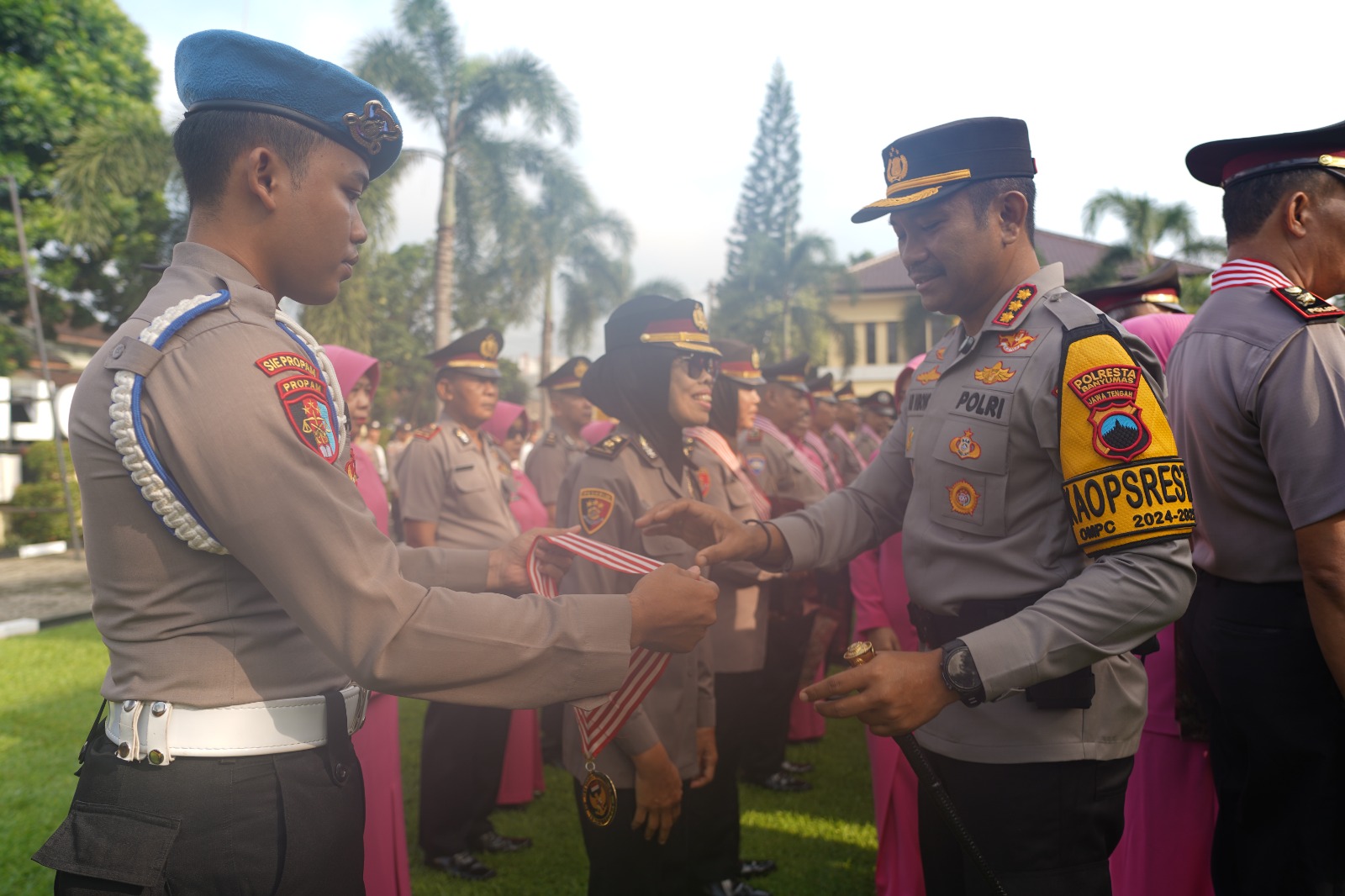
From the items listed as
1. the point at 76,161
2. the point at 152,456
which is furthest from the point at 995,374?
the point at 76,161

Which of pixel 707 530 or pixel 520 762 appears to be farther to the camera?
pixel 520 762

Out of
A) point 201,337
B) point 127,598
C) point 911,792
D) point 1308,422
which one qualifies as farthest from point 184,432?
point 911,792

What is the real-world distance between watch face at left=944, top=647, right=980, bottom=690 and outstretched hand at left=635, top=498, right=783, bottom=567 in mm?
798

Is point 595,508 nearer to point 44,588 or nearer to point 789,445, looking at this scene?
point 789,445

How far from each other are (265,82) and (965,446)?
1.74 metres

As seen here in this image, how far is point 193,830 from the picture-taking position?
→ 5.08ft

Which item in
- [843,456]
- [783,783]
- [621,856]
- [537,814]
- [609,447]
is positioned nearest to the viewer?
[621,856]

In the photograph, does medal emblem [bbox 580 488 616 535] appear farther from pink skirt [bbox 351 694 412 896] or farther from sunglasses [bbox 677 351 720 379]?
pink skirt [bbox 351 694 412 896]

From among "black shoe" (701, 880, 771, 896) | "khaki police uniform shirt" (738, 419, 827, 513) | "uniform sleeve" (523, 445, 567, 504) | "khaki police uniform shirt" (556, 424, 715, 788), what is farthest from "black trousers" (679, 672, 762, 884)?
"uniform sleeve" (523, 445, 567, 504)

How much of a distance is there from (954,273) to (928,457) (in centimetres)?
49

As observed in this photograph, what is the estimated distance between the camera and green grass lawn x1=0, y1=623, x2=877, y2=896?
4.48 m

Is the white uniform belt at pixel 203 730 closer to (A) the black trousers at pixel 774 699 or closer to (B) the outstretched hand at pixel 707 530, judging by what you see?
(B) the outstretched hand at pixel 707 530

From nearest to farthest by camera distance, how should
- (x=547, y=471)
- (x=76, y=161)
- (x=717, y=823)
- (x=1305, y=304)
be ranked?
(x=1305, y=304) < (x=717, y=823) < (x=547, y=471) < (x=76, y=161)

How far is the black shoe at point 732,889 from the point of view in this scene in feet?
13.8
